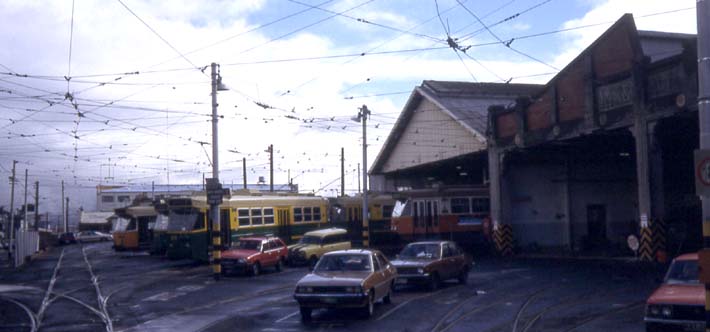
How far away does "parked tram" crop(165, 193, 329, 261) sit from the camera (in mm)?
34188

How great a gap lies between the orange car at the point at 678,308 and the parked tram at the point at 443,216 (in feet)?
85.7

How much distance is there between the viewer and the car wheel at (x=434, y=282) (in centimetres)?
2230

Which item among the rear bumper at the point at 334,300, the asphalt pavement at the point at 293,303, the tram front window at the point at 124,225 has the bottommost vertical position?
the asphalt pavement at the point at 293,303

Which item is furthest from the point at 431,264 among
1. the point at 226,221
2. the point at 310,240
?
the point at 226,221

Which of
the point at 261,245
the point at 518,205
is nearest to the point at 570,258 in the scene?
the point at 518,205

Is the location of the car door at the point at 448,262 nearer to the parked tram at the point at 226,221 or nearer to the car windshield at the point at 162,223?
the parked tram at the point at 226,221

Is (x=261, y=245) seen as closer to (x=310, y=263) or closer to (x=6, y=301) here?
(x=310, y=263)

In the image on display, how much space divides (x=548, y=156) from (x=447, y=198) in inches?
343

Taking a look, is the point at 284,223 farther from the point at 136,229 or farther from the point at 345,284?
the point at 345,284

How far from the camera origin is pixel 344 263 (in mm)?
18312

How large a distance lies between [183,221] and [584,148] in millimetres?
21740

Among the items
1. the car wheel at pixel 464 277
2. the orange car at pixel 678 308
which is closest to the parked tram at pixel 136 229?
the car wheel at pixel 464 277

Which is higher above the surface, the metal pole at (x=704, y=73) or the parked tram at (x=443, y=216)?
the metal pole at (x=704, y=73)

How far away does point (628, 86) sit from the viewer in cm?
3272
